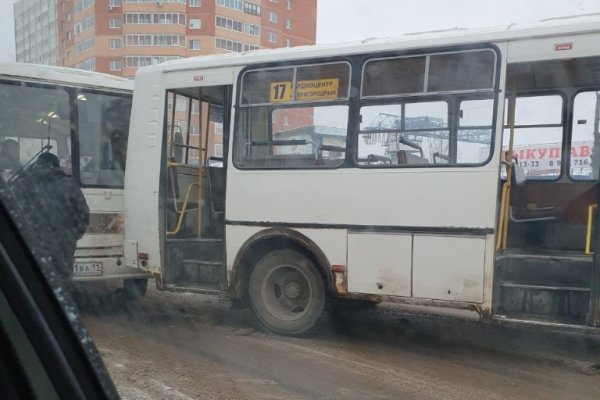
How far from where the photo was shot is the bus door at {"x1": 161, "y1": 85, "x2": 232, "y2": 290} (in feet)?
21.6

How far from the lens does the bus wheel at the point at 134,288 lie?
24.4 feet

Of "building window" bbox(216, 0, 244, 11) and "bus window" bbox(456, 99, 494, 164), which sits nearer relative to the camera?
"bus window" bbox(456, 99, 494, 164)

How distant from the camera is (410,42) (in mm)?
5395

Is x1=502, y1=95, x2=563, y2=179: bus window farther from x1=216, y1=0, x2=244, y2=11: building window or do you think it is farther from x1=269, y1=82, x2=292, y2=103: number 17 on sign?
x1=216, y1=0, x2=244, y2=11: building window

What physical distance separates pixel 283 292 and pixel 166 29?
7546 mm

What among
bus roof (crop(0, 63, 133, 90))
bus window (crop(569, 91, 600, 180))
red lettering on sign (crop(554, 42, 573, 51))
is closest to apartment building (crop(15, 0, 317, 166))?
bus roof (crop(0, 63, 133, 90))

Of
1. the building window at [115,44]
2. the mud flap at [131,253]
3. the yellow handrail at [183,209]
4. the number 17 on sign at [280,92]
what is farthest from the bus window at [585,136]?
the building window at [115,44]

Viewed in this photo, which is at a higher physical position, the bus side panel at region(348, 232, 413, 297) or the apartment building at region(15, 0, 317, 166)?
the apartment building at region(15, 0, 317, 166)

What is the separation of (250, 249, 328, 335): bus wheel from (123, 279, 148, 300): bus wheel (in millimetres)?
2092

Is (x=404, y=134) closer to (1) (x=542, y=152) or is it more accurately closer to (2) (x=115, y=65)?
(1) (x=542, y=152)

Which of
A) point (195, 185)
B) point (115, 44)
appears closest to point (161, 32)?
point (115, 44)

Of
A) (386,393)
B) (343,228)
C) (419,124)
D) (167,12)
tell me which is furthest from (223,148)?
(167,12)

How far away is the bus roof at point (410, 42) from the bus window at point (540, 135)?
4.54ft

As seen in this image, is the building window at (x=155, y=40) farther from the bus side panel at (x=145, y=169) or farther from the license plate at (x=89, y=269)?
the license plate at (x=89, y=269)
